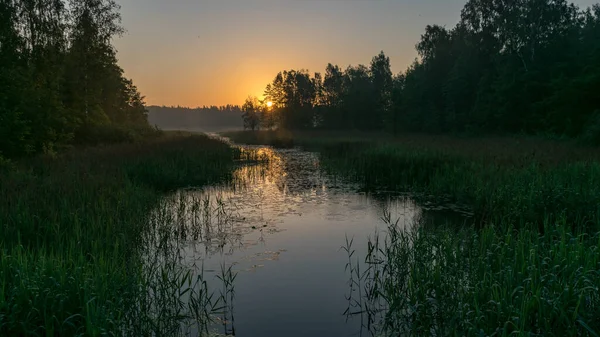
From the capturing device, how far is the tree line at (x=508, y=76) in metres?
36.2

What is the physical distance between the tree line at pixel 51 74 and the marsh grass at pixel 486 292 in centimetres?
1927

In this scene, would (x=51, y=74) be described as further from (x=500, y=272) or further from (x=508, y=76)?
(x=508, y=76)

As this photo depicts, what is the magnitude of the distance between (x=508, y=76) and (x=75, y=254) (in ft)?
167

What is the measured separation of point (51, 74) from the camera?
29266 mm

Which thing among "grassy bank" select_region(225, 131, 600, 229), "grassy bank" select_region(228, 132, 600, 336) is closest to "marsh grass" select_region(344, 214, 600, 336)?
"grassy bank" select_region(228, 132, 600, 336)

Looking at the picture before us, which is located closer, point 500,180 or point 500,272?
point 500,272

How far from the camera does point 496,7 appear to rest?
51312mm

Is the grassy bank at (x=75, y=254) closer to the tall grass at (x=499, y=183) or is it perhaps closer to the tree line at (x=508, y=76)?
the tall grass at (x=499, y=183)

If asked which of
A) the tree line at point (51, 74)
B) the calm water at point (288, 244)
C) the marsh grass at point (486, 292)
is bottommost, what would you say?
the calm water at point (288, 244)

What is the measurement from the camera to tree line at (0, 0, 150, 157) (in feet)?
67.2

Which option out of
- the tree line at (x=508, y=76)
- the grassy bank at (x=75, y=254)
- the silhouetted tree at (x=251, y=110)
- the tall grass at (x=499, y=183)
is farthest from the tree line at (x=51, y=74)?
the silhouetted tree at (x=251, y=110)

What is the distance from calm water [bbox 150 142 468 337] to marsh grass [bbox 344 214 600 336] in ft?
2.30

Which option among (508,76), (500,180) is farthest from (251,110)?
(500,180)

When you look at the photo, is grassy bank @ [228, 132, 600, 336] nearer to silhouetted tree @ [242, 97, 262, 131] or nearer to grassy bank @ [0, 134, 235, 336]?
grassy bank @ [0, 134, 235, 336]
